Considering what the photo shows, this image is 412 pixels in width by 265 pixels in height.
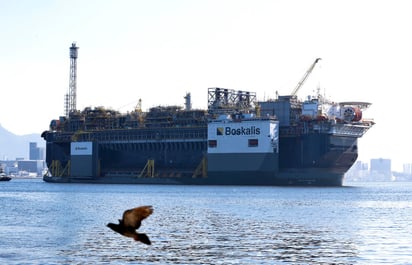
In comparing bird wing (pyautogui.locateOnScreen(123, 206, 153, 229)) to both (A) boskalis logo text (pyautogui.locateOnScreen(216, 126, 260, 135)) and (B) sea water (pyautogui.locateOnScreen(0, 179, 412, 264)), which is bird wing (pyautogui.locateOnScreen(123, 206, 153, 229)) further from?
(A) boskalis logo text (pyautogui.locateOnScreen(216, 126, 260, 135))

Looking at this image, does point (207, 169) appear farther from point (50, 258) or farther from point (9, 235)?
point (50, 258)

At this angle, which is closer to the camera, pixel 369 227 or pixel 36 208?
pixel 369 227

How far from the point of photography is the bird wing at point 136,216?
20.6 meters

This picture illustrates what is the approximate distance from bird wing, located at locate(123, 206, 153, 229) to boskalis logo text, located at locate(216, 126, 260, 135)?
147m

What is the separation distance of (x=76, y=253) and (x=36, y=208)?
156 feet

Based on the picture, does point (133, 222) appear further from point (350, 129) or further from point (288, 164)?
point (350, 129)

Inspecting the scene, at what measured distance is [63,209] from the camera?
3740 inches

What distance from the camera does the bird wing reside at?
20641 mm

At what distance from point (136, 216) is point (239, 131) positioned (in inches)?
5869

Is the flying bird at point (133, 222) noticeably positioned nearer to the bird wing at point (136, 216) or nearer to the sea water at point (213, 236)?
the bird wing at point (136, 216)

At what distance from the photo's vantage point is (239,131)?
557 ft

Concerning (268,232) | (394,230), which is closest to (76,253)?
(268,232)

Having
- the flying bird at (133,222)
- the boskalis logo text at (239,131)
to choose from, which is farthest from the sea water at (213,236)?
the boskalis logo text at (239,131)

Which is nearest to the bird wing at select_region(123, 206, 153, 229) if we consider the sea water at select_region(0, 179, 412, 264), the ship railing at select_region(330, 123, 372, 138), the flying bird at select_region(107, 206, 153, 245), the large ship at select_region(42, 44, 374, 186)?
the flying bird at select_region(107, 206, 153, 245)
